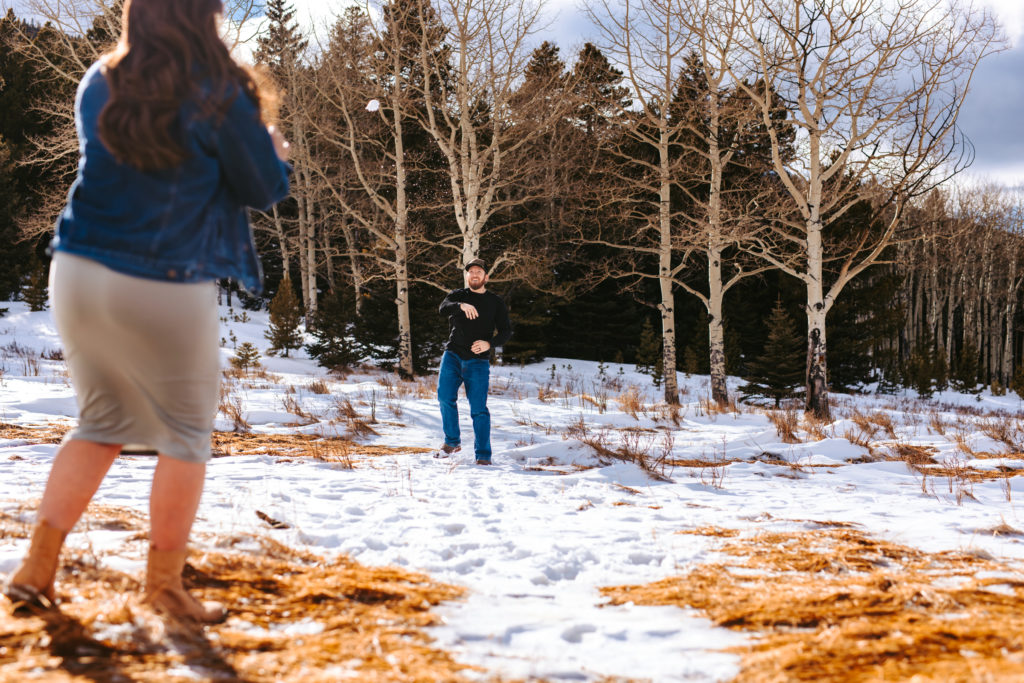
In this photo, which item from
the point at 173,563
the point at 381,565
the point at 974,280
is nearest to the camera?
the point at 173,563

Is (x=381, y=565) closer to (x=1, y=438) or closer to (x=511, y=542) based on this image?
(x=511, y=542)

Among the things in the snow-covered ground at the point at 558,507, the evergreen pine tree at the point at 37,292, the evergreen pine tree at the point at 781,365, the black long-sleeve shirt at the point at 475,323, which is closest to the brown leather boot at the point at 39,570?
the snow-covered ground at the point at 558,507

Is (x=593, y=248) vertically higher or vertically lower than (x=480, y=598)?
higher

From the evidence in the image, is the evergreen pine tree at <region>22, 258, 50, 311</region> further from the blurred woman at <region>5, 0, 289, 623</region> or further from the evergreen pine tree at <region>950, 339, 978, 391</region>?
the evergreen pine tree at <region>950, 339, 978, 391</region>

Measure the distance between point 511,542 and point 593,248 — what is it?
75.0 ft

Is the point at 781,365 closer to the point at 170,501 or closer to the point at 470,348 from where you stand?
the point at 470,348

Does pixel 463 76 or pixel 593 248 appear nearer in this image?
pixel 463 76

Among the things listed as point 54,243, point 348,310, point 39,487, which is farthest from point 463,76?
point 54,243

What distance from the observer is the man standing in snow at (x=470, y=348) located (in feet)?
19.4

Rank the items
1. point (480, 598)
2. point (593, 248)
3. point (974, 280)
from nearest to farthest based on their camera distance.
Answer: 1. point (480, 598)
2. point (593, 248)
3. point (974, 280)

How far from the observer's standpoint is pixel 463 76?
14.1 meters

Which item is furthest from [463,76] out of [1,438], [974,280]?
[974,280]

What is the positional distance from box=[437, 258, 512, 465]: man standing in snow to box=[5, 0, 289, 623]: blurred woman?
4.05 m

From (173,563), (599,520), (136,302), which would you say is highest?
(136,302)
